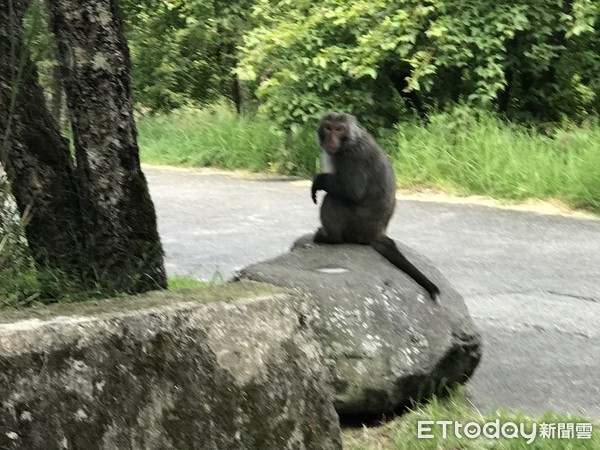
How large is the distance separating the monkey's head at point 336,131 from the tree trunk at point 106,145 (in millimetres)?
1329

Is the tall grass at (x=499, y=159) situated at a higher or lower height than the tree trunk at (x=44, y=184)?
lower

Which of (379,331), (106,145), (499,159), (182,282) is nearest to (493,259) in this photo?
(182,282)

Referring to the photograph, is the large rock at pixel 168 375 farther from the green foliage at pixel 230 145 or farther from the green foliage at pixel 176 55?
the green foliage at pixel 176 55

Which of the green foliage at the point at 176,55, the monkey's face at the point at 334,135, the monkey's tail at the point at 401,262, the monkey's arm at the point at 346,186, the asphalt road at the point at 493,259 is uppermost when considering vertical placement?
the green foliage at the point at 176,55

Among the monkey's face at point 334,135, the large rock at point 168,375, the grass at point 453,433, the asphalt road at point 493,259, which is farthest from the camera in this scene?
the monkey's face at point 334,135

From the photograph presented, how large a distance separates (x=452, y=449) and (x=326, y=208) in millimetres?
2057

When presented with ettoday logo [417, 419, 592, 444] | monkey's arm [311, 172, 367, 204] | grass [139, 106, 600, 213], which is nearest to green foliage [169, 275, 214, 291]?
monkey's arm [311, 172, 367, 204]

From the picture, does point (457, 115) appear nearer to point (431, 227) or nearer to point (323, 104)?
point (323, 104)

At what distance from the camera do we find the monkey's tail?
479 centimetres

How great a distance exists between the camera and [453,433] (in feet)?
13.4

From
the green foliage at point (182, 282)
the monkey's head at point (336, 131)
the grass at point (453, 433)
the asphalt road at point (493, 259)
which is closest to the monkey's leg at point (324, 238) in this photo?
the monkey's head at point (336, 131)

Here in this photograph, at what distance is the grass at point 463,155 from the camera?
10.6 meters

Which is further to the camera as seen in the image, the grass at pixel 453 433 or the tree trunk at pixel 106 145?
the tree trunk at pixel 106 145

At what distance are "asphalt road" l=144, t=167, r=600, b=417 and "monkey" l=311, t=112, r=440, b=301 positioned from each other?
1140 millimetres
